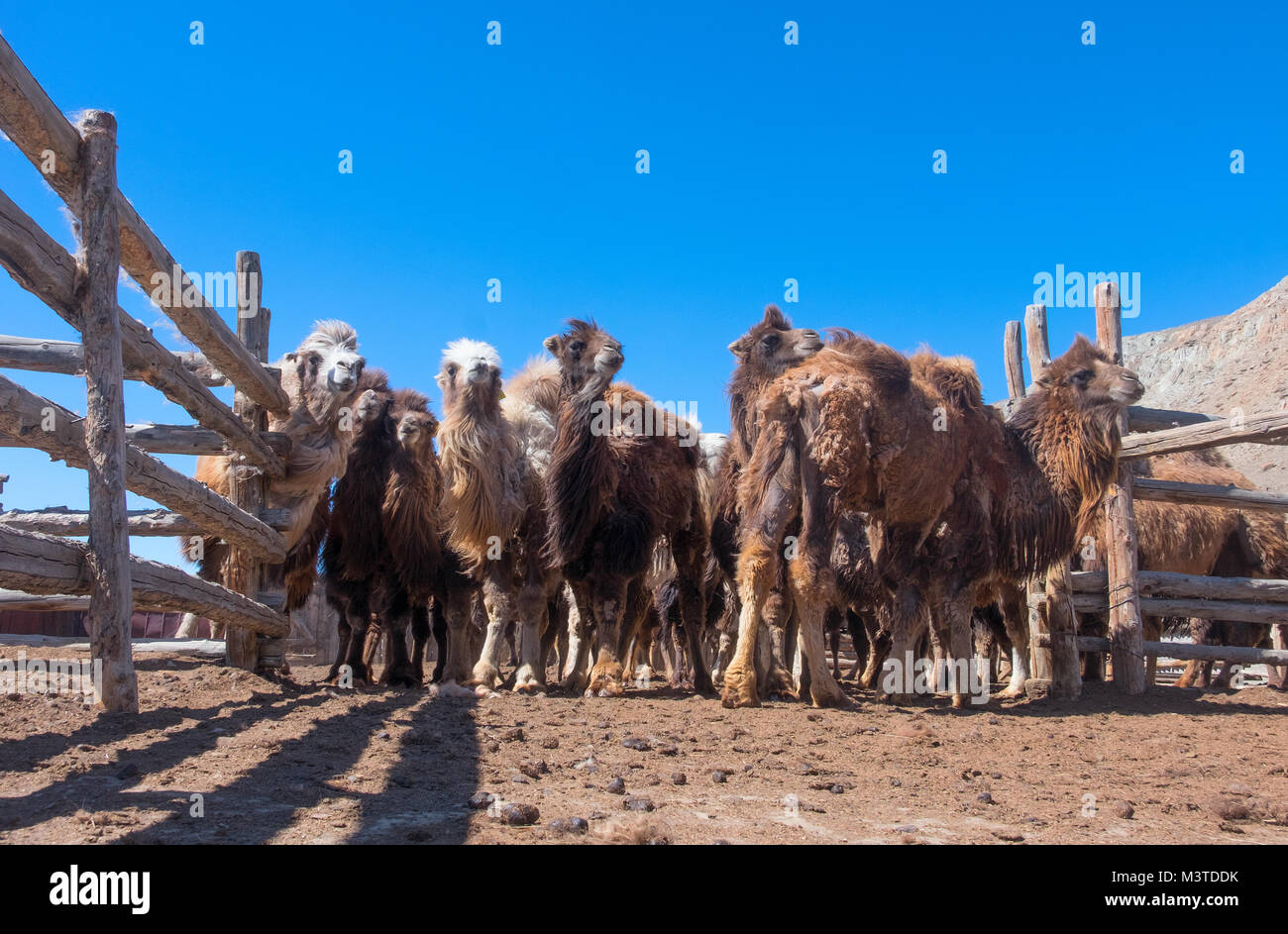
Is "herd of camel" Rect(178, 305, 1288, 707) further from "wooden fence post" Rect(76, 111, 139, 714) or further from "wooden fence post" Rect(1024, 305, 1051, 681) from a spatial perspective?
"wooden fence post" Rect(76, 111, 139, 714)

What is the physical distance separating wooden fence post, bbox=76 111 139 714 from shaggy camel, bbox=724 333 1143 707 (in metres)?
3.96

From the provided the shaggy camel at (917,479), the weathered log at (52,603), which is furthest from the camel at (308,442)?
the shaggy camel at (917,479)

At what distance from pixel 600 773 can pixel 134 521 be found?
4.64 m

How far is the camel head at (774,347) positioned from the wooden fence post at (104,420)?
5.30 m

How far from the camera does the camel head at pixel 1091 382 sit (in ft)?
25.3

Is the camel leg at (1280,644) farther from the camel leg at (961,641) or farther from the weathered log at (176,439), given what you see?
the weathered log at (176,439)

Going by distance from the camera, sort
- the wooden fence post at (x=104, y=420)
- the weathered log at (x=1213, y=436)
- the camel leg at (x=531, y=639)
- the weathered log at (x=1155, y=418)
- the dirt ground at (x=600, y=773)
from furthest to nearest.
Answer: the weathered log at (x=1155, y=418) < the camel leg at (x=531, y=639) < the weathered log at (x=1213, y=436) < the wooden fence post at (x=104, y=420) < the dirt ground at (x=600, y=773)

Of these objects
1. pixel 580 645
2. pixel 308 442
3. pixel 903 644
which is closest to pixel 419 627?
pixel 580 645

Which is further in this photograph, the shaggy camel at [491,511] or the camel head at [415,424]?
the camel head at [415,424]

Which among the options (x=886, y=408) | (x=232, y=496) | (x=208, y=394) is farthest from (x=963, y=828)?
(x=232, y=496)

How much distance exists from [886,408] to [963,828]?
433 centimetres

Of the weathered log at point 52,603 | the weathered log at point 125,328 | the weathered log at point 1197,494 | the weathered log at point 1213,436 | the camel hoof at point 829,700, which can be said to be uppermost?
the weathered log at point 125,328

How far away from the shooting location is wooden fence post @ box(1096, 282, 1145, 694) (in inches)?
319

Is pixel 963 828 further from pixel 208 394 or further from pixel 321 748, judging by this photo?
pixel 208 394
